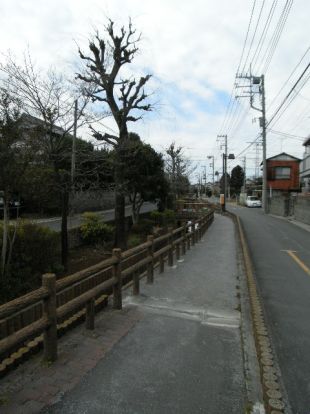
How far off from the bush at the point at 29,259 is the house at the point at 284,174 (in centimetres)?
4909

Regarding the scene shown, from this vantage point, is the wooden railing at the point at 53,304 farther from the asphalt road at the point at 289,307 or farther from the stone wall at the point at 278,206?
the stone wall at the point at 278,206

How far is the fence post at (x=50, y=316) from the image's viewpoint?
11.8ft

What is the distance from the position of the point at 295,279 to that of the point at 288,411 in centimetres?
624

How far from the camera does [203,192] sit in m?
121

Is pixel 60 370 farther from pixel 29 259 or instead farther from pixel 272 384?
pixel 29 259

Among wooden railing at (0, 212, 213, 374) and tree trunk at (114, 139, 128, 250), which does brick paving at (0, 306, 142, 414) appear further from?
tree trunk at (114, 139, 128, 250)

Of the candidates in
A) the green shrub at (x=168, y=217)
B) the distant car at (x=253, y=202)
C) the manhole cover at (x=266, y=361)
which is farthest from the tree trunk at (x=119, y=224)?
the distant car at (x=253, y=202)

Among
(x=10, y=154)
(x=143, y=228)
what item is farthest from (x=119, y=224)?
(x=10, y=154)

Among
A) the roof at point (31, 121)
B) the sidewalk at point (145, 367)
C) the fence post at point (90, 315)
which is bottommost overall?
the sidewalk at point (145, 367)

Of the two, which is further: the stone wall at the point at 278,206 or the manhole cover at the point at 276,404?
the stone wall at the point at 278,206

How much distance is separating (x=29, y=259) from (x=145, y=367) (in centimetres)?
689

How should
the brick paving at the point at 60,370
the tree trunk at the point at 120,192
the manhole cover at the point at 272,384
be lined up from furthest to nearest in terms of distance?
1. the tree trunk at the point at 120,192
2. the manhole cover at the point at 272,384
3. the brick paving at the point at 60,370

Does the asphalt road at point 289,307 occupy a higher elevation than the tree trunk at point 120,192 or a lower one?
lower

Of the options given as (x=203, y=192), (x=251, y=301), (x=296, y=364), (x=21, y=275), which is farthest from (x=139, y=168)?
(x=203, y=192)
